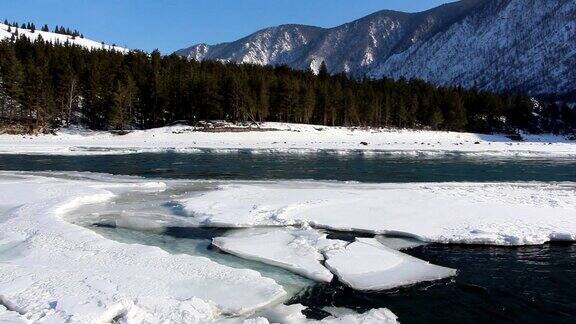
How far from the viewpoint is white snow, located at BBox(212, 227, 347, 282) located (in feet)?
37.9

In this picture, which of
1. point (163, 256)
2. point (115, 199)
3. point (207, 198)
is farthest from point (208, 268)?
point (115, 199)

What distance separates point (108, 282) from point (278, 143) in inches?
2259

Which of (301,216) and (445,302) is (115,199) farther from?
(445,302)

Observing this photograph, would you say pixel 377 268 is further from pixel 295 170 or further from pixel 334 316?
pixel 295 170

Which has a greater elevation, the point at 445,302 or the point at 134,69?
the point at 134,69

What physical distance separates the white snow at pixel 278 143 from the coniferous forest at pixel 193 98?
279 inches

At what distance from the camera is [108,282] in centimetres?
988

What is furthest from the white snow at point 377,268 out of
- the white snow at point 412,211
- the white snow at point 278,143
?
the white snow at point 278,143

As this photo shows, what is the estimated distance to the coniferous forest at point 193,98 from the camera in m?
74.9

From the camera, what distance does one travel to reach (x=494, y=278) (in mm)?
11203

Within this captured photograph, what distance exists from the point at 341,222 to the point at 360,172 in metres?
17.0

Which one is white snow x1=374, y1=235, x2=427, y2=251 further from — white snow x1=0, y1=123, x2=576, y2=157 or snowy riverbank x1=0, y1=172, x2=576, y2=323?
white snow x1=0, y1=123, x2=576, y2=157

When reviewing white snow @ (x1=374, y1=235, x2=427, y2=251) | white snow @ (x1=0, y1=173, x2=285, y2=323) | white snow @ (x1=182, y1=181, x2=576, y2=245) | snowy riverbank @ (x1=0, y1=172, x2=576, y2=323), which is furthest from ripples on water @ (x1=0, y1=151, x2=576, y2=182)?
white snow @ (x1=0, y1=173, x2=285, y2=323)

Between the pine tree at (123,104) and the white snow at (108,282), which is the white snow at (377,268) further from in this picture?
the pine tree at (123,104)
